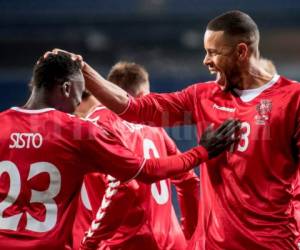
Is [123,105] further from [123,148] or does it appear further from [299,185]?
[299,185]

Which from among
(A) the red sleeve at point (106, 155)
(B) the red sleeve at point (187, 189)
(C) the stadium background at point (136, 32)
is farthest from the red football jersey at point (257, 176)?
(C) the stadium background at point (136, 32)

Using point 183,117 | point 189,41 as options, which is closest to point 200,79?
point 189,41

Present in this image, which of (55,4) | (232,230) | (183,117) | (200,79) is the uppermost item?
(55,4)

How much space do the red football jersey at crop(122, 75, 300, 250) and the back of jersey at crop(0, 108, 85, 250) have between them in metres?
0.67

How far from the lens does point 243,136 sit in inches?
129

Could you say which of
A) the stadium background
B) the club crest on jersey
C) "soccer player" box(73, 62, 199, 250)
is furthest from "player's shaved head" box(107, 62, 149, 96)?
the stadium background

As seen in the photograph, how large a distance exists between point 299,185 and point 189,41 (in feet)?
21.6

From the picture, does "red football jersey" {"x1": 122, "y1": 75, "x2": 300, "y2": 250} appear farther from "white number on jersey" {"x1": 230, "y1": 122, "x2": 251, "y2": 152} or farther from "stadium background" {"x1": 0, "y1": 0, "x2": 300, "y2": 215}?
"stadium background" {"x1": 0, "y1": 0, "x2": 300, "y2": 215}

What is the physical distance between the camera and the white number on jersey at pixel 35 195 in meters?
3.03

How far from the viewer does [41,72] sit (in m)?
3.15

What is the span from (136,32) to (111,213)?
Result: 6412 millimetres

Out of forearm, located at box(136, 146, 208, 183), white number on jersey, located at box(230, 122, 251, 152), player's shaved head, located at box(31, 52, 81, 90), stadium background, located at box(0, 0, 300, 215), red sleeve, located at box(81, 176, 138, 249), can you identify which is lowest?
red sleeve, located at box(81, 176, 138, 249)

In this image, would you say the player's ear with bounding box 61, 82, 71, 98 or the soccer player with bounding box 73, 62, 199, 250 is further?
the soccer player with bounding box 73, 62, 199, 250

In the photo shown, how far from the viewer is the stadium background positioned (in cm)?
955
